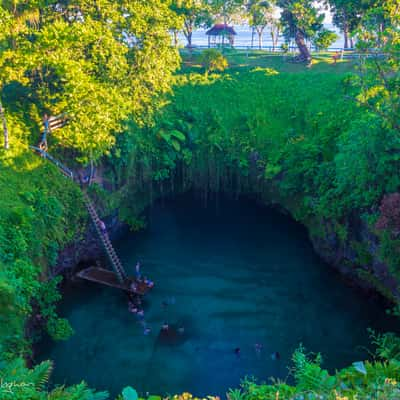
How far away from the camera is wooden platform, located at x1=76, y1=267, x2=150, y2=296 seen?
17.5 metres

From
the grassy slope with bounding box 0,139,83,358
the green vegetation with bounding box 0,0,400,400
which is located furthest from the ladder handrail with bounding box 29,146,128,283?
the green vegetation with bounding box 0,0,400,400

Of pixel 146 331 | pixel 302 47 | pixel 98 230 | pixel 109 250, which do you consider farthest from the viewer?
pixel 302 47

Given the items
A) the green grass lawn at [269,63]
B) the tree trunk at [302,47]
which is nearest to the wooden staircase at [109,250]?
the green grass lawn at [269,63]

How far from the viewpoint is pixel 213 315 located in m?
17.2

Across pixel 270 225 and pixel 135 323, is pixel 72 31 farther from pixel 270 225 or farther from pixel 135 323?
pixel 270 225

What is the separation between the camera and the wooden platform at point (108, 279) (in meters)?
17.5

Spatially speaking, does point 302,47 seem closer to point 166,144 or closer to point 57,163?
point 166,144

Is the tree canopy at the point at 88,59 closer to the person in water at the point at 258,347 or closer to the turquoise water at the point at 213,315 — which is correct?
the turquoise water at the point at 213,315

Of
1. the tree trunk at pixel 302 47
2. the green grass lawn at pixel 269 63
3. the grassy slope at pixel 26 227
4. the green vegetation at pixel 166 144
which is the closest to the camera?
the grassy slope at pixel 26 227

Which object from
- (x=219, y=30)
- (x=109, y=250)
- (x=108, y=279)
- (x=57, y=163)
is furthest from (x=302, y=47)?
(x=108, y=279)

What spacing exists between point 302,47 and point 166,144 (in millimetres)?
17661

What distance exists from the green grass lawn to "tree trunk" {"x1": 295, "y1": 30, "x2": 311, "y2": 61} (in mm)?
816

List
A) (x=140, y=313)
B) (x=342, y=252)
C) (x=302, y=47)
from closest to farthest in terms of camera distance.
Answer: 1. (x=140, y=313)
2. (x=342, y=252)
3. (x=302, y=47)

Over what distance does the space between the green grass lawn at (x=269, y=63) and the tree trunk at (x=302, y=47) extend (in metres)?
0.82
